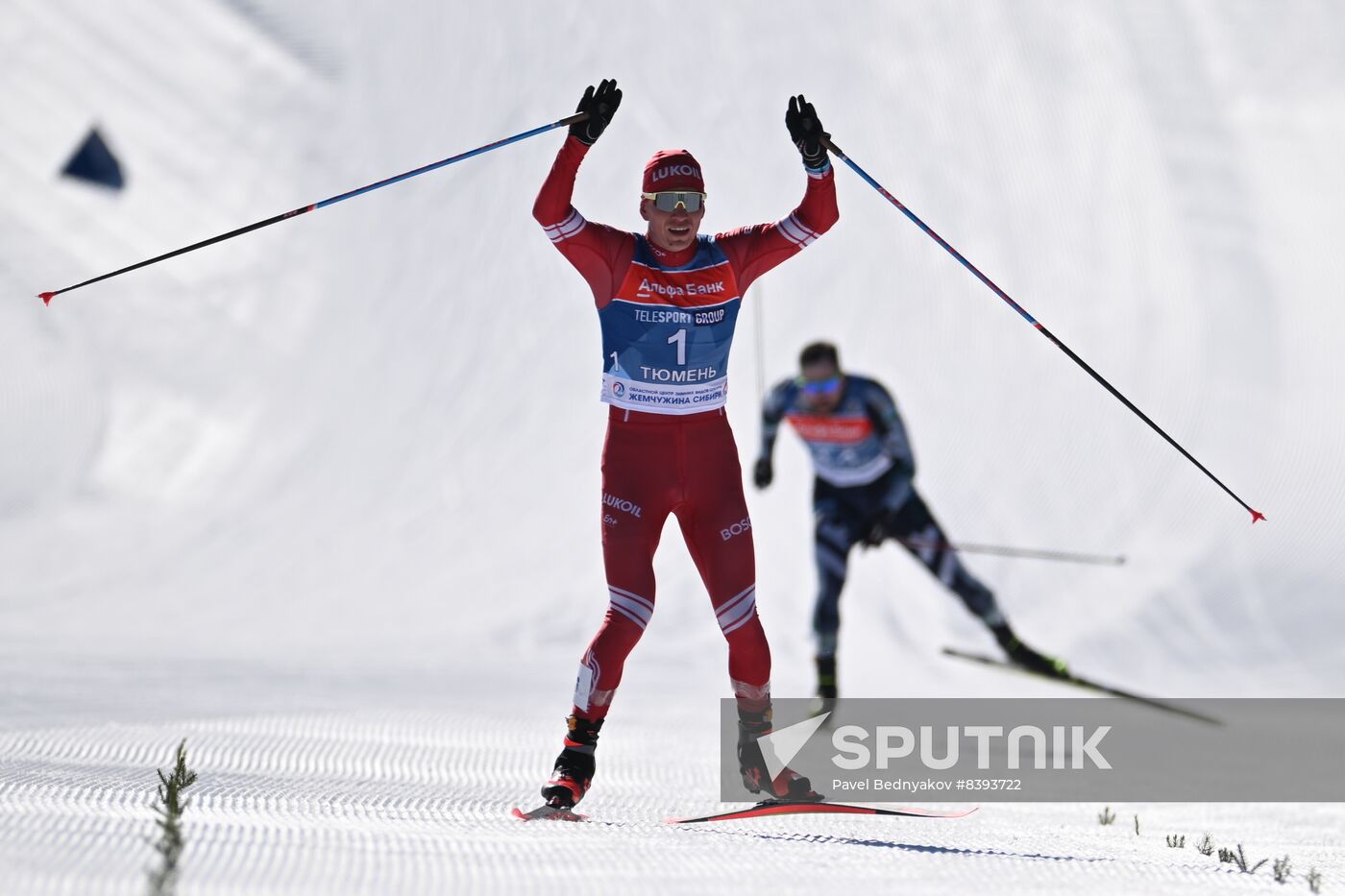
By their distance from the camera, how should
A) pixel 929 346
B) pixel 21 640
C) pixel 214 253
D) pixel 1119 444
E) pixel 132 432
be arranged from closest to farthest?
pixel 21 640 → pixel 1119 444 → pixel 929 346 → pixel 132 432 → pixel 214 253

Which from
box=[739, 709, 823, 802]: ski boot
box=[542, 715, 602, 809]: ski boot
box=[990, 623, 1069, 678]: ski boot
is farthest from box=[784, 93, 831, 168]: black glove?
box=[990, 623, 1069, 678]: ski boot

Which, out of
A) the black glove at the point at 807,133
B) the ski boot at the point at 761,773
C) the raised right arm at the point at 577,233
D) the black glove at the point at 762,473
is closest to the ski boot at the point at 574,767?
the ski boot at the point at 761,773

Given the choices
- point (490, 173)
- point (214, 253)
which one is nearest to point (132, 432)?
point (214, 253)

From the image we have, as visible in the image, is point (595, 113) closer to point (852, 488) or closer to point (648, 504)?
point (648, 504)

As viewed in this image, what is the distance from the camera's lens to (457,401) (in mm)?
11891

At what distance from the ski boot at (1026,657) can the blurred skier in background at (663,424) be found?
2744mm

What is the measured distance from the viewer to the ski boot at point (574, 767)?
3.68 m

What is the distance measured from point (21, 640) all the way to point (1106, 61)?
28.4ft

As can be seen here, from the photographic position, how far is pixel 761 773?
3.97 metres

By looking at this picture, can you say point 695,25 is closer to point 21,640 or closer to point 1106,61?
point 1106,61

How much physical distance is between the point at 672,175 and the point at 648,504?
35.2 inches

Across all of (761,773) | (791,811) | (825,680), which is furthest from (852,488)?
(791,811)

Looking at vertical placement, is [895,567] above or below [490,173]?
below

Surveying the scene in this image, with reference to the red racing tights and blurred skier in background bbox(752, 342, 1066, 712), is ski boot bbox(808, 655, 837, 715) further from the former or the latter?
the red racing tights
